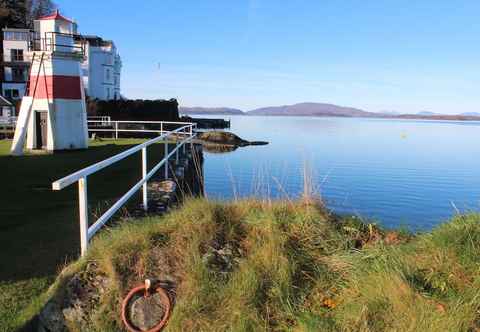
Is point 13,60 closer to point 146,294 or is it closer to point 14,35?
point 14,35

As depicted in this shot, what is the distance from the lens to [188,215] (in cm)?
384

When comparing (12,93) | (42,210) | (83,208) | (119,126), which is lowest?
(42,210)

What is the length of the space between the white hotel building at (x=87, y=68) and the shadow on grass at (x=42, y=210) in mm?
42496

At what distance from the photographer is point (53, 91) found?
17.9 meters

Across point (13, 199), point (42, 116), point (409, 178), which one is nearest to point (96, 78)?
point (42, 116)

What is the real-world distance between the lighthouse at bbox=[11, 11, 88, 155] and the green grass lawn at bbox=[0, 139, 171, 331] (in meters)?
5.08

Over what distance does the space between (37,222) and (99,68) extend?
57801 millimetres

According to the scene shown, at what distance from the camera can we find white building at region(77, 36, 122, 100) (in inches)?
2304

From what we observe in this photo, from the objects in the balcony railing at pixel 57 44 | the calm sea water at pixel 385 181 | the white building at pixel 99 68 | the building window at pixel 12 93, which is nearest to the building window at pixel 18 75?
the building window at pixel 12 93

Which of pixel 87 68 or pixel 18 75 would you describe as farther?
pixel 87 68

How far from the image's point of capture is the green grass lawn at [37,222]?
157 inches

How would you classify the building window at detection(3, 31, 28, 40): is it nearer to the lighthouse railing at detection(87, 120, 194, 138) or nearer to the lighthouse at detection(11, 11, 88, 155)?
the lighthouse railing at detection(87, 120, 194, 138)

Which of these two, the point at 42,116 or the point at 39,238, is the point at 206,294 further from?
the point at 42,116

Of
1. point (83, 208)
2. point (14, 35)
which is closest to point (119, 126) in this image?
point (14, 35)
